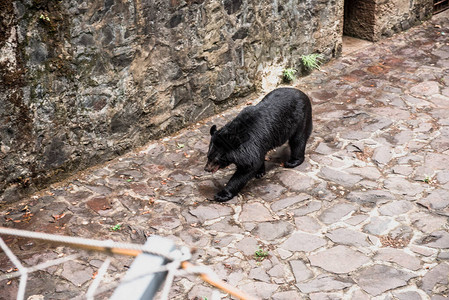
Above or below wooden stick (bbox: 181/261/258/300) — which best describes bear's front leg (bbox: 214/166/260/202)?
below

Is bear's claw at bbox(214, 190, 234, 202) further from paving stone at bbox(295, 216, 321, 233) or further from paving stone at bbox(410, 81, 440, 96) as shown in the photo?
paving stone at bbox(410, 81, 440, 96)

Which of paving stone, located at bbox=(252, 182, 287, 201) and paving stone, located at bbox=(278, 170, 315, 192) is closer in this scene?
paving stone, located at bbox=(252, 182, 287, 201)

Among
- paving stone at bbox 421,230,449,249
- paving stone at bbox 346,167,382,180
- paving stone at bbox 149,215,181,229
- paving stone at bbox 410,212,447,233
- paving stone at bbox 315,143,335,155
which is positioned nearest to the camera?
paving stone at bbox 421,230,449,249

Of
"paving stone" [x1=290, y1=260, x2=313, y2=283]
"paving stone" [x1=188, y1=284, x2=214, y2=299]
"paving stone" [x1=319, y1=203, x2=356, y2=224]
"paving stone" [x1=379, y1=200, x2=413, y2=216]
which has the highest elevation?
"paving stone" [x1=188, y1=284, x2=214, y2=299]

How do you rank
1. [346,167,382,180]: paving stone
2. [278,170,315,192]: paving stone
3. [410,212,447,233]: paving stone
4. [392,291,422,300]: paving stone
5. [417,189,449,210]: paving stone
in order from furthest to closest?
[346,167,382,180]: paving stone, [278,170,315,192]: paving stone, [417,189,449,210]: paving stone, [410,212,447,233]: paving stone, [392,291,422,300]: paving stone

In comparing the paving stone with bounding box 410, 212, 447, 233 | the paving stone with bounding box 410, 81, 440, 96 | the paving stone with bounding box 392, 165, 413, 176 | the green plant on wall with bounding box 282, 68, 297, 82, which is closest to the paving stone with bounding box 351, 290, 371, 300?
the paving stone with bounding box 410, 212, 447, 233

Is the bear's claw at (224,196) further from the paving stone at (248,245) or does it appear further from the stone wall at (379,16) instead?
the stone wall at (379,16)

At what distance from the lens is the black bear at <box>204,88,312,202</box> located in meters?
6.05

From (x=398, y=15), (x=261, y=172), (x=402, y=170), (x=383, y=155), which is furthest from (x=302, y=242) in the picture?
(x=398, y=15)

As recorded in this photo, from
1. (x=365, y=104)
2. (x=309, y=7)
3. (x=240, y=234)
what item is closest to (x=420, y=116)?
(x=365, y=104)

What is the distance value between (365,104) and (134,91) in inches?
131

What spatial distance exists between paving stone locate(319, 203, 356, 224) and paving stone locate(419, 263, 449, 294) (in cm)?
113

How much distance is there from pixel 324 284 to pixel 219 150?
6.19ft

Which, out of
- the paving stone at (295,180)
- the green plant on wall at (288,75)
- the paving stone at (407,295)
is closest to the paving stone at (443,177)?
the paving stone at (295,180)
